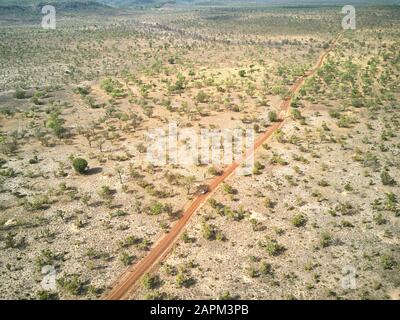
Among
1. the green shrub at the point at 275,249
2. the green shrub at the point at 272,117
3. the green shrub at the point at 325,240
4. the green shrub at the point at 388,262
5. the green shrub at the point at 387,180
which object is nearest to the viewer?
the green shrub at the point at 388,262

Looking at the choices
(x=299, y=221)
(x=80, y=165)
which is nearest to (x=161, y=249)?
(x=299, y=221)

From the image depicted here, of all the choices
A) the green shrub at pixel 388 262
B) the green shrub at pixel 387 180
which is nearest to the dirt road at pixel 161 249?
the green shrub at pixel 387 180

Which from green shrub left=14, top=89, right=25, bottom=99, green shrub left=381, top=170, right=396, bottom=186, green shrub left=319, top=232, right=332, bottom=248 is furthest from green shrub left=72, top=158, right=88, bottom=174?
green shrub left=14, top=89, right=25, bottom=99

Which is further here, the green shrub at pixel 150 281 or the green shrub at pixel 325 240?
the green shrub at pixel 325 240

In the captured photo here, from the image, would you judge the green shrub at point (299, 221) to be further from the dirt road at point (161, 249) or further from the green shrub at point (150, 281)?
the green shrub at point (150, 281)

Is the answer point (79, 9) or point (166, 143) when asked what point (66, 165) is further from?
point (79, 9)

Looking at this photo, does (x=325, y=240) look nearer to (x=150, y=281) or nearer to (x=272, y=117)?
(x=150, y=281)

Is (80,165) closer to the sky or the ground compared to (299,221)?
closer to the sky

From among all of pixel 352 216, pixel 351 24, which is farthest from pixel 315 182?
pixel 351 24
